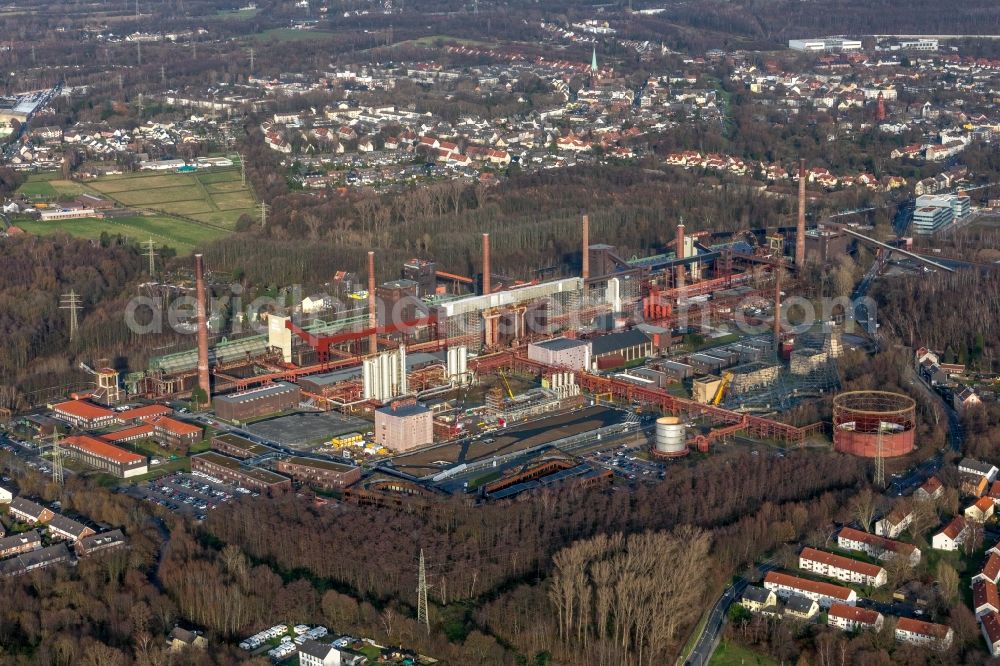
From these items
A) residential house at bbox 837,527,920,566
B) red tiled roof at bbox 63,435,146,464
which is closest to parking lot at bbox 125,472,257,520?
red tiled roof at bbox 63,435,146,464

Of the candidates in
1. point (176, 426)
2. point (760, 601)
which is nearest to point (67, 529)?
point (176, 426)

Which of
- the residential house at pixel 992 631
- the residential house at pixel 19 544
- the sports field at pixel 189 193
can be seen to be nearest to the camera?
the residential house at pixel 992 631

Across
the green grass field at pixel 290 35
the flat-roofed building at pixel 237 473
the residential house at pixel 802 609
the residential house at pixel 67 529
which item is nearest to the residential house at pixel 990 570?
the residential house at pixel 802 609

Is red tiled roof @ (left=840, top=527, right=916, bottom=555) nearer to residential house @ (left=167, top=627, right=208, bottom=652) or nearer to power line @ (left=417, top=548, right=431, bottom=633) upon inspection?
power line @ (left=417, top=548, right=431, bottom=633)

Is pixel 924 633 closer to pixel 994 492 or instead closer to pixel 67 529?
pixel 994 492

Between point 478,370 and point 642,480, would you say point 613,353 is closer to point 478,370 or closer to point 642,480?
point 478,370

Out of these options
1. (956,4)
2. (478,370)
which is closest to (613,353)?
(478,370)

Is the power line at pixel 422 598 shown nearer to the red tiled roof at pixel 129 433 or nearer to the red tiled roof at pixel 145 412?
the red tiled roof at pixel 129 433
